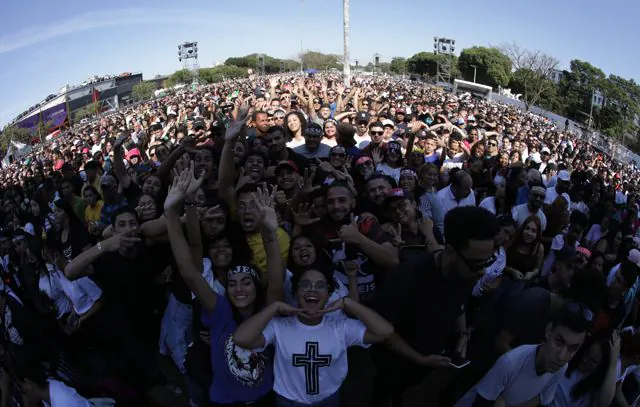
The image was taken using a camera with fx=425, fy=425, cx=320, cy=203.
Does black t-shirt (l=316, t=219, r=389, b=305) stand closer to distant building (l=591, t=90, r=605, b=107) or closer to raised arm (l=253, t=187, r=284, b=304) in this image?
raised arm (l=253, t=187, r=284, b=304)

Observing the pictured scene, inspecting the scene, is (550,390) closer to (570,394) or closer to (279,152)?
(570,394)

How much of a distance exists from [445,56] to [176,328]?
76.8m

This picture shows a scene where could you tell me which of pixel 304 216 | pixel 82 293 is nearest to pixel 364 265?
pixel 304 216

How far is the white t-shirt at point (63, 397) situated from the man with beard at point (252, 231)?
1366 mm

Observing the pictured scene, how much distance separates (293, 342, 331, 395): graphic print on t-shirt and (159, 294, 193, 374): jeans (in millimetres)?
1292

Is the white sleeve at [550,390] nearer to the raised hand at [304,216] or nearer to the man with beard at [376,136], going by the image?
the raised hand at [304,216]

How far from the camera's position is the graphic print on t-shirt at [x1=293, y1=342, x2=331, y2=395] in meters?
2.35

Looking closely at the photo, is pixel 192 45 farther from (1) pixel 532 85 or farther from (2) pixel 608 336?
(2) pixel 608 336

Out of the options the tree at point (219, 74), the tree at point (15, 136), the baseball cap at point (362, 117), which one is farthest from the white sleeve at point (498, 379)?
the tree at point (219, 74)

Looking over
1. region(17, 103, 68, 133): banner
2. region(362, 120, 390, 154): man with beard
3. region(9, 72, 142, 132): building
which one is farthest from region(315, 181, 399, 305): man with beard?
region(17, 103, 68, 133): banner

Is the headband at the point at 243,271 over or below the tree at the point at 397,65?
below

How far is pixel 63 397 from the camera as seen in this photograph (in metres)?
2.36

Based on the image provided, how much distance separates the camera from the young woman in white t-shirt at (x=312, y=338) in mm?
2350

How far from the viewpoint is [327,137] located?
6441 millimetres
